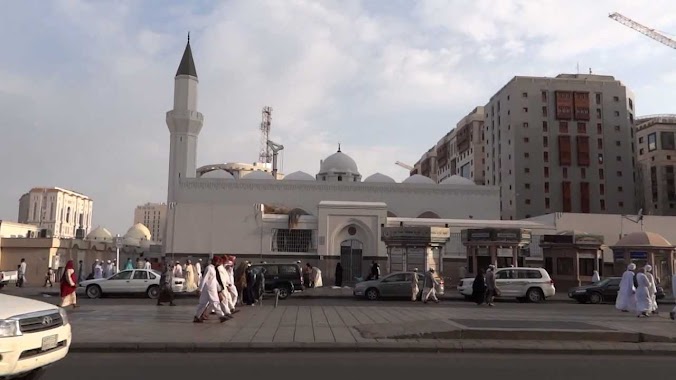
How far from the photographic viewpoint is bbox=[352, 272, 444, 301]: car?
76.7 feet

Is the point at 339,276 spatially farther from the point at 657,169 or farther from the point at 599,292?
the point at 657,169

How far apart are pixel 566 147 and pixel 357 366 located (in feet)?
271

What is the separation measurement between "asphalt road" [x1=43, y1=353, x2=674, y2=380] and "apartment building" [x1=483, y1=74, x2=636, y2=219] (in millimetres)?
75561

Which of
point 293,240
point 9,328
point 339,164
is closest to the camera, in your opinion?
point 9,328

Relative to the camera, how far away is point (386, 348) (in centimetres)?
997

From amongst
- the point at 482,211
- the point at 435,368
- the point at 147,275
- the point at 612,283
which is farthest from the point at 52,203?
the point at 435,368

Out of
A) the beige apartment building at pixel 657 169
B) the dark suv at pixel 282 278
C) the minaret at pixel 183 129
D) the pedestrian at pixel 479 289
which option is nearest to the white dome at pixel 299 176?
the minaret at pixel 183 129

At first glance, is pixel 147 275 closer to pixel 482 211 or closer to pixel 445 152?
pixel 482 211

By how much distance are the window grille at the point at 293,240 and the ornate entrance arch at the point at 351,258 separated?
2.04m

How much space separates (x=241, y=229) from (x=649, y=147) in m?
77.2

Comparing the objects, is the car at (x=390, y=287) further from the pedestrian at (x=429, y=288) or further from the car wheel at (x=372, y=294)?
the pedestrian at (x=429, y=288)

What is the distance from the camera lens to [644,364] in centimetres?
906

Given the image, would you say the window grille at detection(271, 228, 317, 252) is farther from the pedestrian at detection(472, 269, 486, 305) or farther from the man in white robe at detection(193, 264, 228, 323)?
the man in white robe at detection(193, 264, 228, 323)

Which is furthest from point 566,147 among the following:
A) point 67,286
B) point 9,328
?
point 9,328
